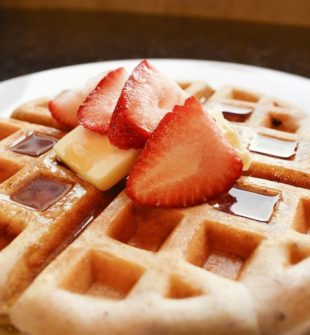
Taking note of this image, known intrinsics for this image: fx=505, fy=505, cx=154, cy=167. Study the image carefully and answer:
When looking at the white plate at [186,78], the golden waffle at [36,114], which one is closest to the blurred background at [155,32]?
the white plate at [186,78]

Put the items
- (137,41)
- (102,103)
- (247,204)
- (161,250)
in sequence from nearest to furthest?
(161,250)
(247,204)
(102,103)
(137,41)

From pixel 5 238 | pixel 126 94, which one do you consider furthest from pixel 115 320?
pixel 126 94

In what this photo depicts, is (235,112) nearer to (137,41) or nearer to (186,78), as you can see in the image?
(186,78)

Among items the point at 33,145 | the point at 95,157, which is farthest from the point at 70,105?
the point at 95,157

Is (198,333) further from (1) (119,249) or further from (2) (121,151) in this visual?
(2) (121,151)

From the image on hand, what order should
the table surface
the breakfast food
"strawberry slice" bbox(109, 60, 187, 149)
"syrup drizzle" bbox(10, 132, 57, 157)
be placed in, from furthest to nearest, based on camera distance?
the table surface, "syrup drizzle" bbox(10, 132, 57, 157), "strawberry slice" bbox(109, 60, 187, 149), the breakfast food

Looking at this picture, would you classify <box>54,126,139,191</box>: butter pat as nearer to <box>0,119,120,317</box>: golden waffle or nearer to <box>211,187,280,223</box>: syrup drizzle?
<box>0,119,120,317</box>: golden waffle

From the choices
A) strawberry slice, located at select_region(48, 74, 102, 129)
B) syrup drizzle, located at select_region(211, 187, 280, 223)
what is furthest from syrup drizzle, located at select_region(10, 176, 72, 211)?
syrup drizzle, located at select_region(211, 187, 280, 223)
